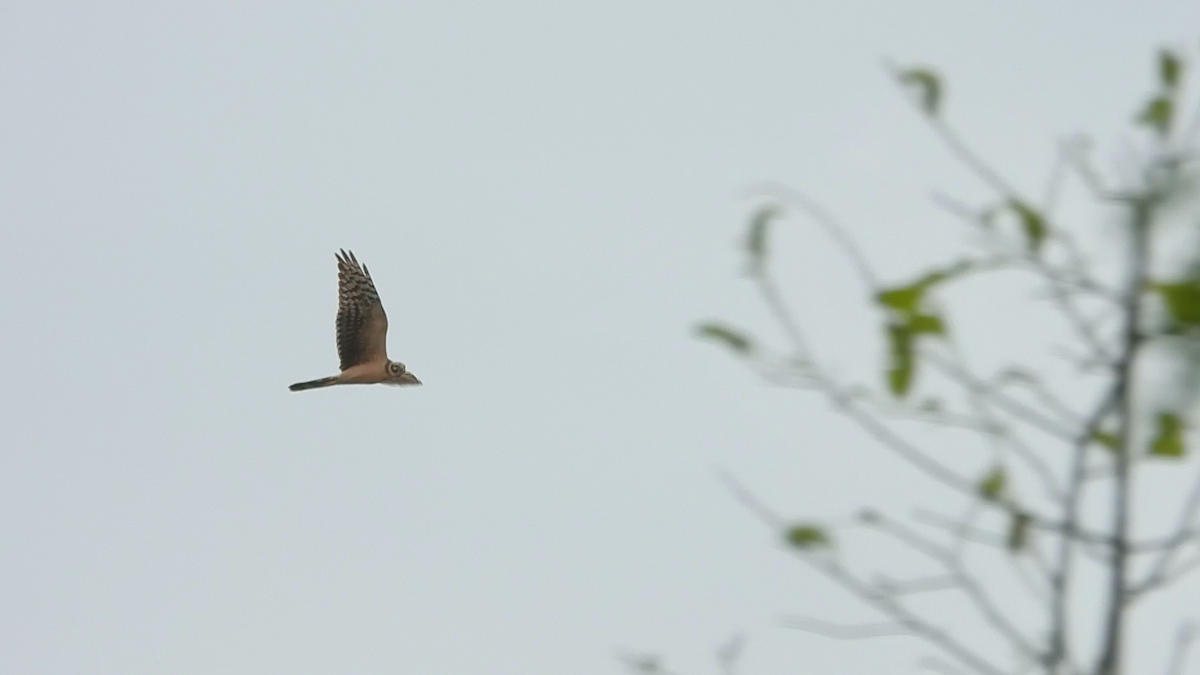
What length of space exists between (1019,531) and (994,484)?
0.18m

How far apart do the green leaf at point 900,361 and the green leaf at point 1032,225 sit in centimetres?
30

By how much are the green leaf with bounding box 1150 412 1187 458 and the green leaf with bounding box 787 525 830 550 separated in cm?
71

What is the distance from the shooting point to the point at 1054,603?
3.36 m

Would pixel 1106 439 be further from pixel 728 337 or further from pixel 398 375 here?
pixel 398 375

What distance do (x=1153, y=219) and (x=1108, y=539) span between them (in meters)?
0.62

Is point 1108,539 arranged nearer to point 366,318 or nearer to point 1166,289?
point 1166,289

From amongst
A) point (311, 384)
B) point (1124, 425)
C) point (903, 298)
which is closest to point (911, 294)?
point (903, 298)

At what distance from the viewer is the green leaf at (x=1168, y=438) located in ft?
11.2

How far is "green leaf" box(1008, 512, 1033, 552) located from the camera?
350 cm

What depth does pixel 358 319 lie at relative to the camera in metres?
34.7

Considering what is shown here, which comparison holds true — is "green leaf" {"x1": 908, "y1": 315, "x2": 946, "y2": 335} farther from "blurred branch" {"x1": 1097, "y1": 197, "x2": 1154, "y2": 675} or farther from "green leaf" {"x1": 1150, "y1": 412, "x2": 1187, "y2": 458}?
"green leaf" {"x1": 1150, "y1": 412, "x2": 1187, "y2": 458}

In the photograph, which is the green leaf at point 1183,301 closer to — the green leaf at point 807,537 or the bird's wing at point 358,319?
the green leaf at point 807,537

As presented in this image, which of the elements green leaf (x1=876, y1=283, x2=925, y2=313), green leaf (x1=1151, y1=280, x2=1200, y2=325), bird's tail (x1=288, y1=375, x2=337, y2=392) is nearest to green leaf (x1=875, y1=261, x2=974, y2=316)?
green leaf (x1=876, y1=283, x2=925, y2=313)

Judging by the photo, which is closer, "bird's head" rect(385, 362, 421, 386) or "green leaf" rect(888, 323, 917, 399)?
"green leaf" rect(888, 323, 917, 399)
